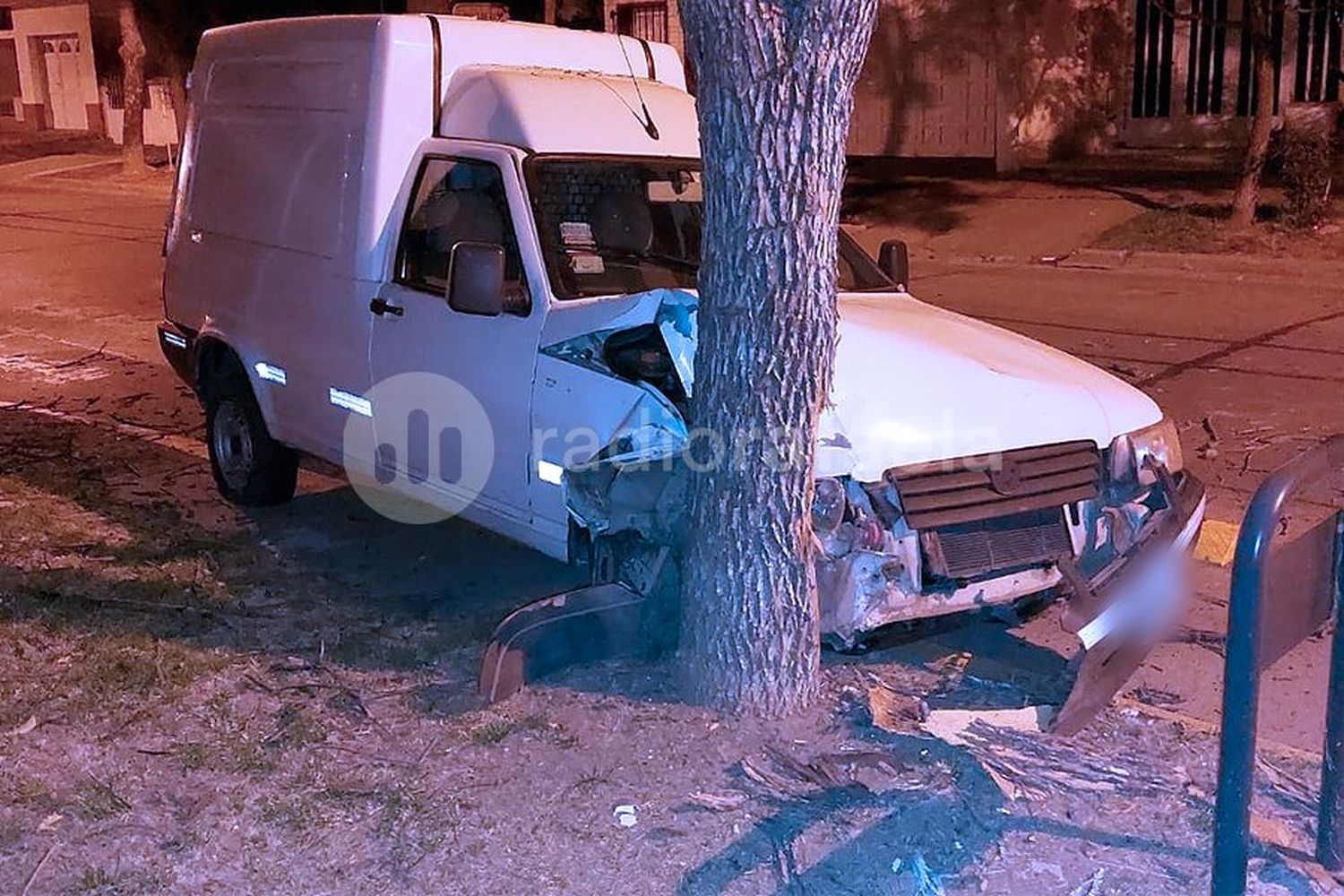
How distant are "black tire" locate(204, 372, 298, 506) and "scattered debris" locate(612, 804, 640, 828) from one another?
3801 mm

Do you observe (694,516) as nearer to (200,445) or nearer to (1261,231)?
(200,445)

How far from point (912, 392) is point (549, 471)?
53.5 inches

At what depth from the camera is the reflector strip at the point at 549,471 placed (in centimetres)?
527

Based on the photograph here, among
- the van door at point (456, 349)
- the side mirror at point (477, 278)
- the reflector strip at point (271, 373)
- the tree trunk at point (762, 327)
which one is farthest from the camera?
the reflector strip at point (271, 373)

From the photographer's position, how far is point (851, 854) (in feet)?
12.5

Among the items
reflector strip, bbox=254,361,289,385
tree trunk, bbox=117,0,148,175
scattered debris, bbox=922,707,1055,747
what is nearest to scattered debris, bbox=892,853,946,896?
scattered debris, bbox=922,707,1055,747

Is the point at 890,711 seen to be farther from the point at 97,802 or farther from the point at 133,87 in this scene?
the point at 133,87

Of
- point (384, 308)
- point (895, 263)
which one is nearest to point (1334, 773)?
point (895, 263)

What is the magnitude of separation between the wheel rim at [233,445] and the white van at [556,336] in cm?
1

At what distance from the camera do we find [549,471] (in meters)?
5.33

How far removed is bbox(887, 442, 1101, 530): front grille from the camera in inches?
182

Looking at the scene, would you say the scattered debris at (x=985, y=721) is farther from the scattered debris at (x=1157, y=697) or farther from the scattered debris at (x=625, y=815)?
the scattered debris at (x=625, y=815)

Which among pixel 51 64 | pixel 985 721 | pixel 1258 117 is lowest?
pixel 985 721

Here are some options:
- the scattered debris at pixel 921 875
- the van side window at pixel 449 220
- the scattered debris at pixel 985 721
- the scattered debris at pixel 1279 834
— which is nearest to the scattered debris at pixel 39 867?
the scattered debris at pixel 921 875
